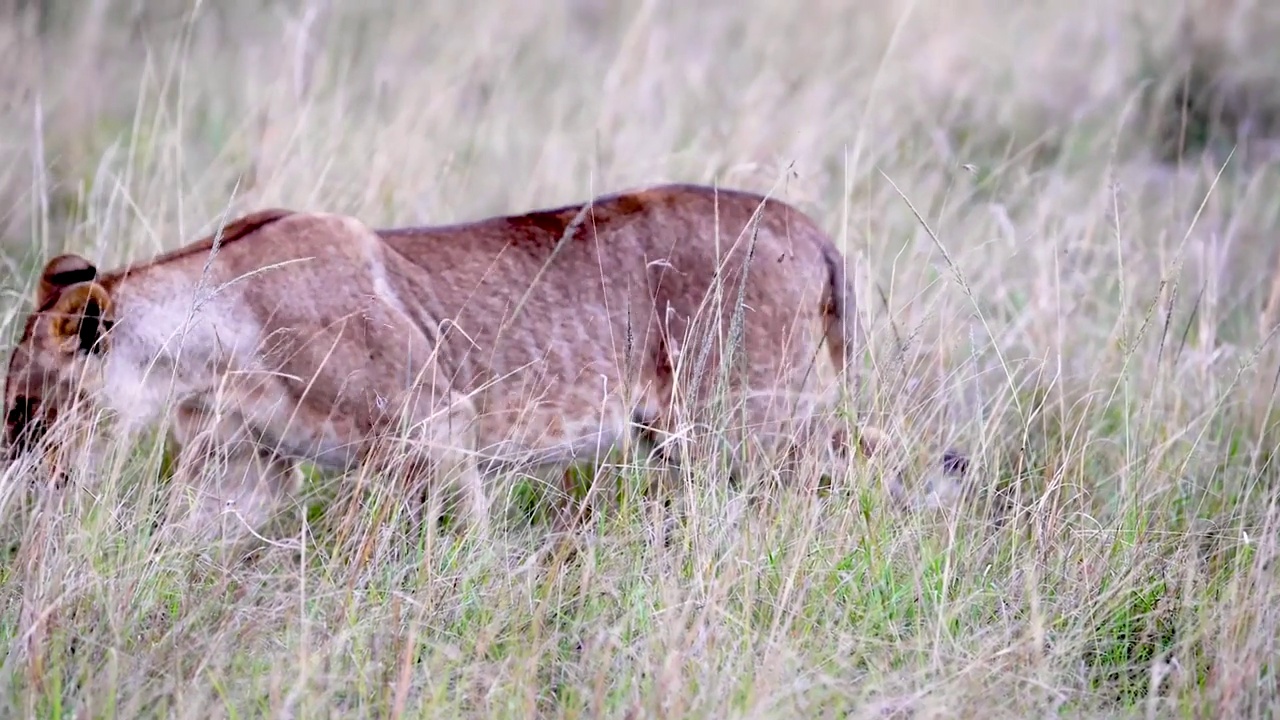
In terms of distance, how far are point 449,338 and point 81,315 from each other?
1038 millimetres

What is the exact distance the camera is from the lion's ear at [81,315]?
4125 mm

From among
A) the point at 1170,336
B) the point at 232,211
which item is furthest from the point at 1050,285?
the point at 232,211

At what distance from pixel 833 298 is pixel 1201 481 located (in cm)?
124

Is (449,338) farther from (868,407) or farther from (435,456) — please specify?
(868,407)

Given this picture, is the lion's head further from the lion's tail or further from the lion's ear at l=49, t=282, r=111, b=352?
the lion's tail

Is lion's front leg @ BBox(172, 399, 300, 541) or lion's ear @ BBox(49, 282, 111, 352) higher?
lion's ear @ BBox(49, 282, 111, 352)

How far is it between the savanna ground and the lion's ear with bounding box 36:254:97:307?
1.80ft

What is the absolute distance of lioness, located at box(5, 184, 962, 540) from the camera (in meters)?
4.16

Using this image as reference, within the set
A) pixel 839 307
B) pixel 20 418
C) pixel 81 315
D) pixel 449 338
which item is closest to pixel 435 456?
pixel 449 338

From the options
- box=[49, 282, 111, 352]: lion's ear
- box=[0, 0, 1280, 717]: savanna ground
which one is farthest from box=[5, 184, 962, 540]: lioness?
box=[0, 0, 1280, 717]: savanna ground

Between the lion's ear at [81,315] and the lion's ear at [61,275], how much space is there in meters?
0.08

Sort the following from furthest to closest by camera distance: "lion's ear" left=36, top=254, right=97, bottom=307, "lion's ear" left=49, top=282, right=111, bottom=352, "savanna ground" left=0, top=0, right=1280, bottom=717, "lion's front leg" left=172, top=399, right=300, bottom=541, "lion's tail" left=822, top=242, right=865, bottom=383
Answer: "lion's tail" left=822, top=242, right=865, bottom=383, "lion's ear" left=36, top=254, right=97, bottom=307, "lion's ear" left=49, top=282, right=111, bottom=352, "lion's front leg" left=172, top=399, right=300, bottom=541, "savanna ground" left=0, top=0, right=1280, bottom=717

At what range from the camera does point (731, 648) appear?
10.7 ft

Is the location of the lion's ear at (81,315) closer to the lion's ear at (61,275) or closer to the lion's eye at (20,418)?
the lion's ear at (61,275)
